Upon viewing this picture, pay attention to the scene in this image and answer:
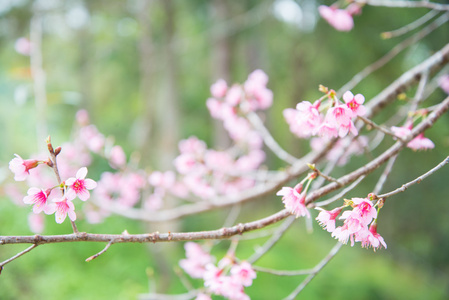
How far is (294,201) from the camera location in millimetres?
955

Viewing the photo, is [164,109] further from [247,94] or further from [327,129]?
[327,129]

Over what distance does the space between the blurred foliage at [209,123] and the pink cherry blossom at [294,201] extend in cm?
121

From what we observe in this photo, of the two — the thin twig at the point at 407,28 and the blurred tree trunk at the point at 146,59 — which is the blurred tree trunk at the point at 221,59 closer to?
the blurred tree trunk at the point at 146,59

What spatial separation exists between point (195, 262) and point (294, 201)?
0.99 meters

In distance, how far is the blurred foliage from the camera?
12.8 feet

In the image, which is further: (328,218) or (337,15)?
(337,15)

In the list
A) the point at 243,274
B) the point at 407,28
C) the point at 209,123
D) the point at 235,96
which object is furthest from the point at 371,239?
the point at 209,123

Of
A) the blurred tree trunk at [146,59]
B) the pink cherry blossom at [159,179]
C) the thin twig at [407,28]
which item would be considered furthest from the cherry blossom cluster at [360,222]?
the blurred tree trunk at [146,59]

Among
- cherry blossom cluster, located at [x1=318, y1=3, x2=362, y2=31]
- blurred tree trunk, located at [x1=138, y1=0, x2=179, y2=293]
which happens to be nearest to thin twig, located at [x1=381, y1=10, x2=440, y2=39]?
cherry blossom cluster, located at [x1=318, y1=3, x2=362, y2=31]

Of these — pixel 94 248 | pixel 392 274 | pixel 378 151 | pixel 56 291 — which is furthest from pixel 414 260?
pixel 56 291

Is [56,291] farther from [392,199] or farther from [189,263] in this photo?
[392,199]

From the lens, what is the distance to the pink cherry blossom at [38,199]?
845 millimetres

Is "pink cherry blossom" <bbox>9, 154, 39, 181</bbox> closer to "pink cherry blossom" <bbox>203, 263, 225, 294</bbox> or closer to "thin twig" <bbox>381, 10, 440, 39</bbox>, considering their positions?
"pink cherry blossom" <bbox>203, 263, 225, 294</bbox>

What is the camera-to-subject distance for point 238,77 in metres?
9.10
